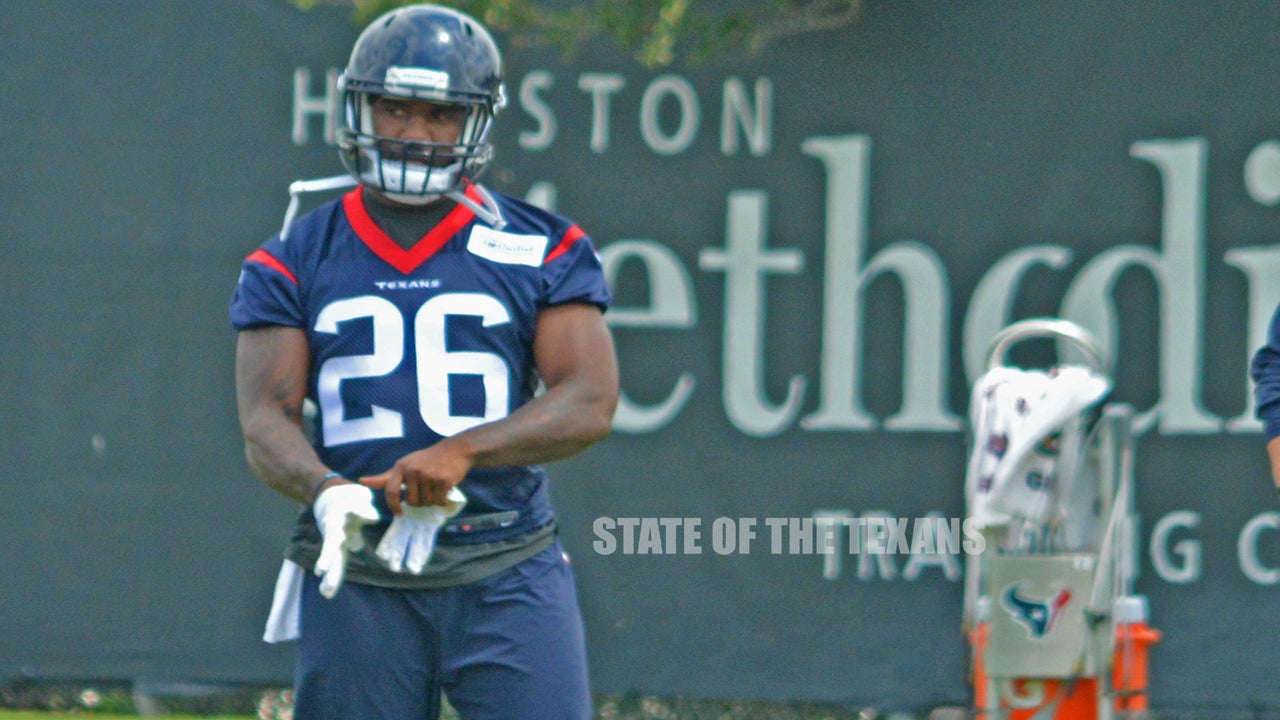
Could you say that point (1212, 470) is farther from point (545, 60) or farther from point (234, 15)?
point (234, 15)

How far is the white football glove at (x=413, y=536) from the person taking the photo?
3.10 metres

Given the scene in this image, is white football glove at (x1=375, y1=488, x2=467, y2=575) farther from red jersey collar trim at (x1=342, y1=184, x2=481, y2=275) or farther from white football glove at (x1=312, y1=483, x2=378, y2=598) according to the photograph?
red jersey collar trim at (x1=342, y1=184, x2=481, y2=275)

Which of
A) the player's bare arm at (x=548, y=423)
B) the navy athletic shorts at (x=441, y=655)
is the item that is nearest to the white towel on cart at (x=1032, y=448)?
the player's bare arm at (x=548, y=423)

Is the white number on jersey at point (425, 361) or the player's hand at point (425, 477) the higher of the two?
the white number on jersey at point (425, 361)

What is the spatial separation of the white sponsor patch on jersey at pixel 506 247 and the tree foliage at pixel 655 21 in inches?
106

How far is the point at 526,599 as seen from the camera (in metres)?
3.25

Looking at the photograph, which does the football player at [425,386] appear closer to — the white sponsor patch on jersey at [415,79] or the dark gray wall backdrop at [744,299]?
the white sponsor patch on jersey at [415,79]

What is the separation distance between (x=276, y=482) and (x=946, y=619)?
387 centimetres

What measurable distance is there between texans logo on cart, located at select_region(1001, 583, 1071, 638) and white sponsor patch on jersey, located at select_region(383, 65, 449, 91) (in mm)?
2792

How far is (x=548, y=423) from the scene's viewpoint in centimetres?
320

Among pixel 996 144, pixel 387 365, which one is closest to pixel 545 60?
pixel 996 144

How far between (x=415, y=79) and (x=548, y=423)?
66cm

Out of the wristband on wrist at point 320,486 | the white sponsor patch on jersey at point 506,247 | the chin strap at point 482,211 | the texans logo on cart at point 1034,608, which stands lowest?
the texans logo on cart at point 1034,608

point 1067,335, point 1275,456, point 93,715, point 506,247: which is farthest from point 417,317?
point 93,715
